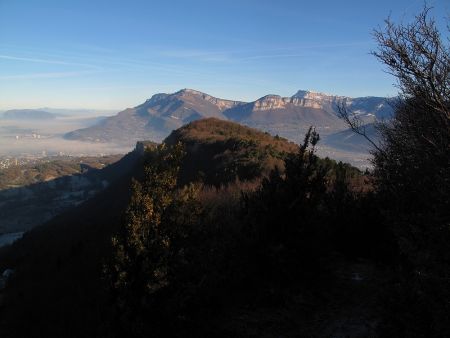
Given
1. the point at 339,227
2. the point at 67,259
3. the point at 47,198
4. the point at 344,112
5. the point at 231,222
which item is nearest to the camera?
the point at 344,112

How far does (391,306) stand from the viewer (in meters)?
6.90

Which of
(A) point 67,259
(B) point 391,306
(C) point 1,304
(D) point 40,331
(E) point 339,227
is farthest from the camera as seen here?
(A) point 67,259

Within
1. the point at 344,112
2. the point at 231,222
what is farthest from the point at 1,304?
the point at 344,112

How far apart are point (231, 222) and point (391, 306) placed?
7.93 metres

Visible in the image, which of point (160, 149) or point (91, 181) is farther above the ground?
point (160, 149)

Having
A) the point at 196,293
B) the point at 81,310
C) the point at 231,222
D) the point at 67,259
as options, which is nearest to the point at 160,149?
the point at 196,293

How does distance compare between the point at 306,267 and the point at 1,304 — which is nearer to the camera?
the point at 306,267

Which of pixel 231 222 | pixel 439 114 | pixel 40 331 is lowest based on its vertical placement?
pixel 40 331

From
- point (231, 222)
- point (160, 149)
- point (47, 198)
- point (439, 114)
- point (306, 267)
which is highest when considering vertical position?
point (439, 114)

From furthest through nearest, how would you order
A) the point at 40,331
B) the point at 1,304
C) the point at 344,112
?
the point at 1,304, the point at 40,331, the point at 344,112

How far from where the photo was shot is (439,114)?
23.8 ft

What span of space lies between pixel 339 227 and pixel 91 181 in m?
132

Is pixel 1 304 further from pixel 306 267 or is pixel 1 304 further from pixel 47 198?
pixel 47 198

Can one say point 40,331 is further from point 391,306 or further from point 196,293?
point 391,306
